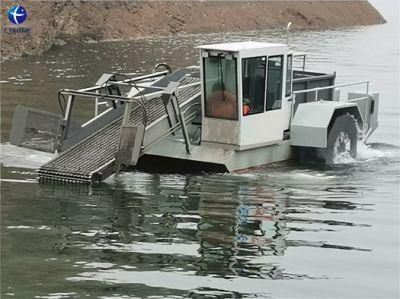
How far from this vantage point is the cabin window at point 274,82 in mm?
16484

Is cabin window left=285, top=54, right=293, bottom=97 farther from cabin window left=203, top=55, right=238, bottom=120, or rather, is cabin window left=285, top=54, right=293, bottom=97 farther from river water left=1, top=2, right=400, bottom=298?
cabin window left=203, top=55, right=238, bottom=120

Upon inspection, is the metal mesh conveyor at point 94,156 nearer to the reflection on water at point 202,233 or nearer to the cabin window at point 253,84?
the reflection on water at point 202,233

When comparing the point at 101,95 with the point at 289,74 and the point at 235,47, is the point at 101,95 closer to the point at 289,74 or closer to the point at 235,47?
the point at 235,47

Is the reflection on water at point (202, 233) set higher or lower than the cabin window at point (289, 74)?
lower

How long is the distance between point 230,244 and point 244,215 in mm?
1638

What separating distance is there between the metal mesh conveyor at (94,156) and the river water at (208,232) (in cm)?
23

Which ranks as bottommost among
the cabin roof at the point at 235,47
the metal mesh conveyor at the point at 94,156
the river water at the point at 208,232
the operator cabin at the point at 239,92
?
the river water at the point at 208,232

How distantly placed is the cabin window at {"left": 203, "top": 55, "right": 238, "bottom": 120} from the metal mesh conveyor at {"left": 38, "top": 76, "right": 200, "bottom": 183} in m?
0.62

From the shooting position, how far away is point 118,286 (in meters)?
10.3

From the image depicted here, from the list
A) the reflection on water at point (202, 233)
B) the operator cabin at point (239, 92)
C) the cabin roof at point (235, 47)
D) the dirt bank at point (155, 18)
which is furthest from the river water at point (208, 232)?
the dirt bank at point (155, 18)

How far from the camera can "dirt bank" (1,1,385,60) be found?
3844cm

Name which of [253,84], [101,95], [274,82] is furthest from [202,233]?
[274,82]

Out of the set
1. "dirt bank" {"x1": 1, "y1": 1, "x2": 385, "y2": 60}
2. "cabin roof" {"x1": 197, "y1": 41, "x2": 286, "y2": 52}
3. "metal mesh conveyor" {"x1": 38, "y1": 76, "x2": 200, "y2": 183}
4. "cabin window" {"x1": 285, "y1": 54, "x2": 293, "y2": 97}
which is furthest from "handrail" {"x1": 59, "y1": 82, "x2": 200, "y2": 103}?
"dirt bank" {"x1": 1, "y1": 1, "x2": 385, "y2": 60}

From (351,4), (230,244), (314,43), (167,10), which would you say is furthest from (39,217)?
(351,4)
